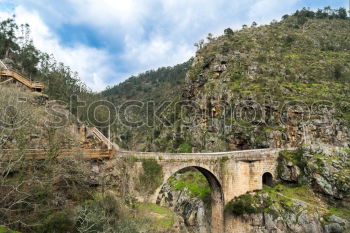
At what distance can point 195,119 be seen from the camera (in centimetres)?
5856

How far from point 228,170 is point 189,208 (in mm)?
9385

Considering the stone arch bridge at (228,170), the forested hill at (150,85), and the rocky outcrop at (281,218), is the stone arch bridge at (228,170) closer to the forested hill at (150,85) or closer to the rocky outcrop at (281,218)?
the rocky outcrop at (281,218)

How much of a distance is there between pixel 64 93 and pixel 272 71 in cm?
3652

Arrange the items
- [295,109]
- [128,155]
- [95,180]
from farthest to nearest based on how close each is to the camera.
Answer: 1. [295,109]
2. [128,155]
3. [95,180]

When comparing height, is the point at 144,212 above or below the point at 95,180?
below

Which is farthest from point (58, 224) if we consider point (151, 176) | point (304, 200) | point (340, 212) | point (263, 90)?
point (263, 90)

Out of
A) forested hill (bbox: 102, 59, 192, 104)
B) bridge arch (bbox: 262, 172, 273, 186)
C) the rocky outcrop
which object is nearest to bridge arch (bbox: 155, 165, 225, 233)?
the rocky outcrop

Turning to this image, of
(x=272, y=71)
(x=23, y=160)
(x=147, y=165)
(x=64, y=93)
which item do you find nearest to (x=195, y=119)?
(x=272, y=71)

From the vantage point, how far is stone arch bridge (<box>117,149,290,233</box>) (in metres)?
33.6

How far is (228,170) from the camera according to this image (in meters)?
35.3

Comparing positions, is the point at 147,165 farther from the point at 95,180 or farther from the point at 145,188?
the point at 95,180

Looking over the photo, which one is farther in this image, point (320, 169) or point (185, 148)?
point (185, 148)

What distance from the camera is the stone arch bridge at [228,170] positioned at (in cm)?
3359

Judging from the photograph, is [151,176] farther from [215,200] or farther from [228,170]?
[215,200]
